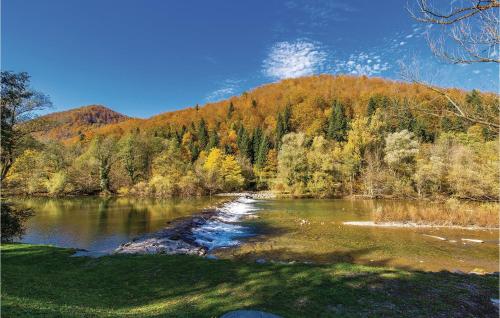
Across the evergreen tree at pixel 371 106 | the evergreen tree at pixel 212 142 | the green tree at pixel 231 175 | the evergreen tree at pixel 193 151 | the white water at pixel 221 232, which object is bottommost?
the white water at pixel 221 232

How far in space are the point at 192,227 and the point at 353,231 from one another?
470 inches

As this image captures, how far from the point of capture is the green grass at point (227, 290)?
22.2 feet

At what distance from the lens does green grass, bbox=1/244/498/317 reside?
22.2 ft

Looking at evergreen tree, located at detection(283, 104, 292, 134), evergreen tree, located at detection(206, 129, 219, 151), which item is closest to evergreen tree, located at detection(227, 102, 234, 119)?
evergreen tree, located at detection(283, 104, 292, 134)

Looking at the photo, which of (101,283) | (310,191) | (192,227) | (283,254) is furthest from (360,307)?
(310,191)

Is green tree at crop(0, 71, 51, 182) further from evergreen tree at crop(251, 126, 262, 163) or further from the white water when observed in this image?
evergreen tree at crop(251, 126, 262, 163)

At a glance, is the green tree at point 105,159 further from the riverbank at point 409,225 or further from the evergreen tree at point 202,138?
the riverbank at point 409,225

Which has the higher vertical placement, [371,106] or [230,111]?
[230,111]

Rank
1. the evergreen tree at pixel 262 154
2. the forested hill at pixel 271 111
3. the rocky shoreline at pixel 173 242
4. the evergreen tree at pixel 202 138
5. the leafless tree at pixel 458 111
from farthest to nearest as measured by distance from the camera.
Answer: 1. the evergreen tree at pixel 202 138
2. the forested hill at pixel 271 111
3. the evergreen tree at pixel 262 154
4. the rocky shoreline at pixel 173 242
5. the leafless tree at pixel 458 111

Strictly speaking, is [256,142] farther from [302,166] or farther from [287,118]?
[302,166]

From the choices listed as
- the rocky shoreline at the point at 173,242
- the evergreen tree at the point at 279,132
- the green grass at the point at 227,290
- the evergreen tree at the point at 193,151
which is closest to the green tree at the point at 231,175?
the evergreen tree at the point at 279,132

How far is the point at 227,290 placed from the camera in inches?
323

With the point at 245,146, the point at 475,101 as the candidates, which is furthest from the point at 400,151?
the point at 475,101

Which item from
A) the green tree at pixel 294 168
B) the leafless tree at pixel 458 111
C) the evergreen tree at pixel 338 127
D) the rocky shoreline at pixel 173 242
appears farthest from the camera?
the evergreen tree at pixel 338 127
